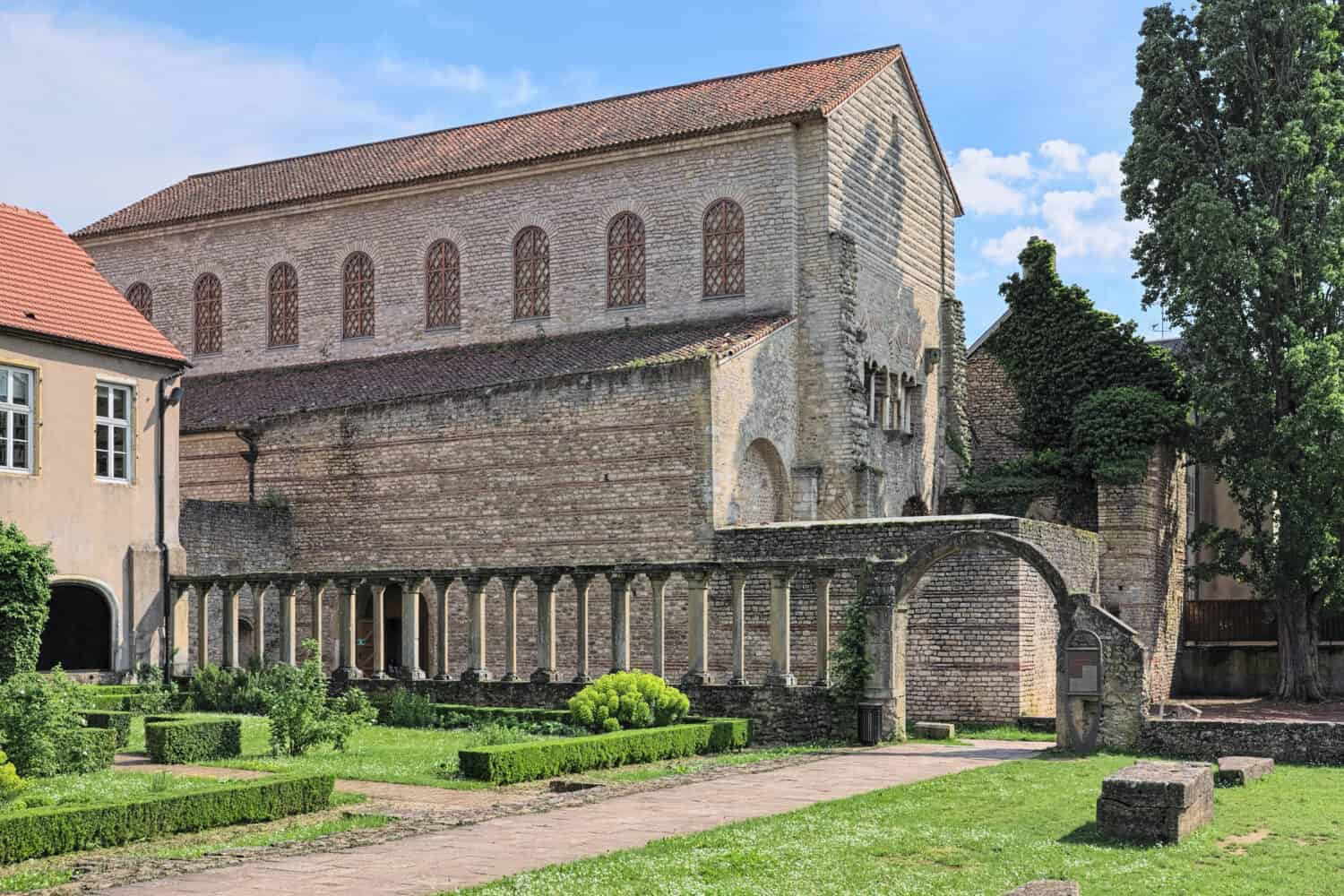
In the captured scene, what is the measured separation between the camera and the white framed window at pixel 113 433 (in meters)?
25.2

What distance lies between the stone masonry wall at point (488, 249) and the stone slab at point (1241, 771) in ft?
58.9

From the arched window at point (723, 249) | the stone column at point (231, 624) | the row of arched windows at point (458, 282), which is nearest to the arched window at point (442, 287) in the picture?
→ the row of arched windows at point (458, 282)

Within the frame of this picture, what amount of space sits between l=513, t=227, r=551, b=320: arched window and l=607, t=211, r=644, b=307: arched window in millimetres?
1702

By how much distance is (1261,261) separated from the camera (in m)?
32.9

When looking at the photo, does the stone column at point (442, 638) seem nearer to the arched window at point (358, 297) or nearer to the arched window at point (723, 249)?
the arched window at point (723, 249)

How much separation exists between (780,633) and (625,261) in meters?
15.1

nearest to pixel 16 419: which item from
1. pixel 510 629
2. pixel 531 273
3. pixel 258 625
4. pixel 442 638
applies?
pixel 258 625

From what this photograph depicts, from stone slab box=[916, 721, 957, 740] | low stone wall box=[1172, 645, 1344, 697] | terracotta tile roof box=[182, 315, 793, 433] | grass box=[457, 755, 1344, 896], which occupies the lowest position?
low stone wall box=[1172, 645, 1344, 697]

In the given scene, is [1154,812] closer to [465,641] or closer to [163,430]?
[163,430]

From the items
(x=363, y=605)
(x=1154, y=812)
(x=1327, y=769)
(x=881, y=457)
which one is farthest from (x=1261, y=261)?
(x=1154, y=812)

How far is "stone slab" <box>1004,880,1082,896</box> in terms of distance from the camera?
8.91 meters

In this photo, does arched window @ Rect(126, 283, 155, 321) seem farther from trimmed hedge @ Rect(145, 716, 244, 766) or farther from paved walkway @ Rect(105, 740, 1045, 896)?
paved walkway @ Rect(105, 740, 1045, 896)

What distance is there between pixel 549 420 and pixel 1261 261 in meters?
16.2

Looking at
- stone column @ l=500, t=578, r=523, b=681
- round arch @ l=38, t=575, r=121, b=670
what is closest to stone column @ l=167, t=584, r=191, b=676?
round arch @ l=38, t=575, r=121, b=670
